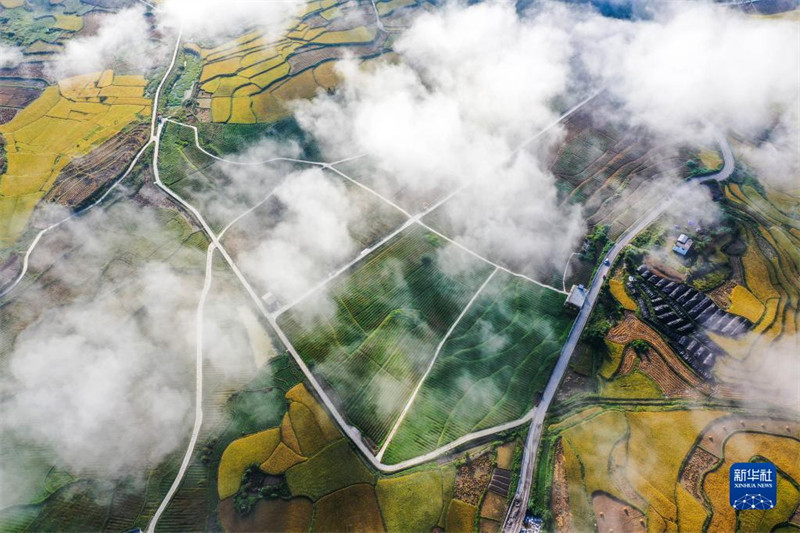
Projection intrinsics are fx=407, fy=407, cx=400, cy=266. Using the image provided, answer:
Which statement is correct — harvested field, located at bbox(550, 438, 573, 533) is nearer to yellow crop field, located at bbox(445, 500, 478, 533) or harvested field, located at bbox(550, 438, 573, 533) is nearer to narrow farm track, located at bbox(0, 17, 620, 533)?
narrow farm track, located at bbox(0, 17, 620, 533)

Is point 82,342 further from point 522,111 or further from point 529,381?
point 522,111

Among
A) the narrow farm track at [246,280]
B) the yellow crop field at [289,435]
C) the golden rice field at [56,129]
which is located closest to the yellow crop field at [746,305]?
the narrow farm track at [246,280]

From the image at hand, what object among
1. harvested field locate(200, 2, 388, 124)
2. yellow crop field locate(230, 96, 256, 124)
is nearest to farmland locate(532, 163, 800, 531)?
harvested field locate(200, 2, 388, 124)

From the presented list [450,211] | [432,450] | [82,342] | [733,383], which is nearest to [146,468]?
[82,342]

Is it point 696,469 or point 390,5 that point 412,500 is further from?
point 390,5

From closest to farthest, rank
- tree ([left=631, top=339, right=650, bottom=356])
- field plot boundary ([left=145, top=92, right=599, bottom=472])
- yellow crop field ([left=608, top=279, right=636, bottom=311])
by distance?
field plot boundary ([left=145, top=92, right=599, bottom=472]) → tree ([left=631, top=339, right=650, bottom=356]) → yellow crop field ([left=608, top=279, right=636, bottom=311])

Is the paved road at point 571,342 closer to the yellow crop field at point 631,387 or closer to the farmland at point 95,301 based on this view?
the yellow crop field at point 631,387
